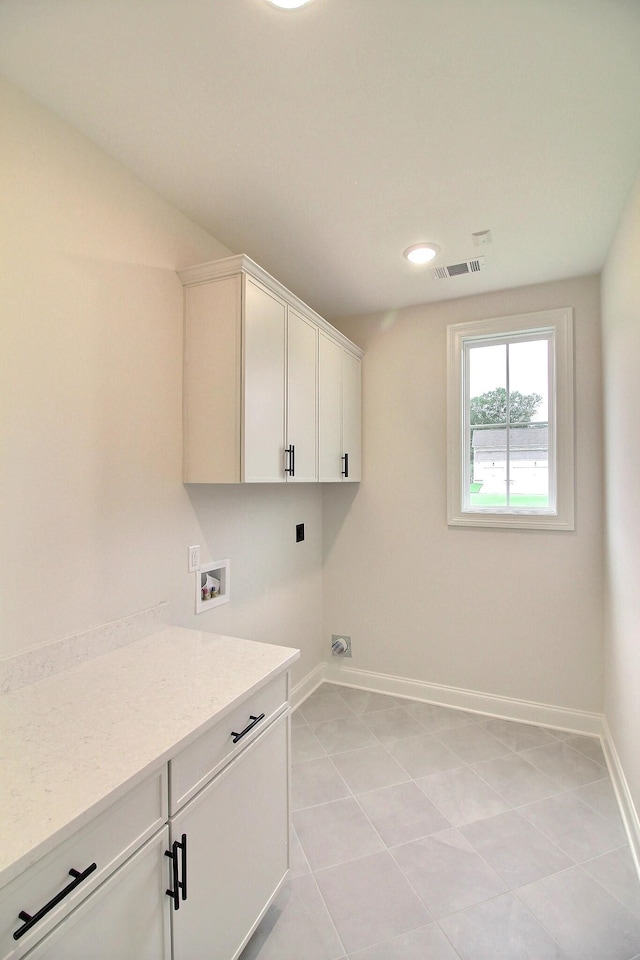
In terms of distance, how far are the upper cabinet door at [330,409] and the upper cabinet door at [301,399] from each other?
7cm

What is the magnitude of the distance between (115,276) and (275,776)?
185 cm

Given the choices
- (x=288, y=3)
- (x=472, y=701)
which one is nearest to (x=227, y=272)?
(x=288, y=3)

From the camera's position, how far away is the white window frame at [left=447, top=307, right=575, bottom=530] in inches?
104

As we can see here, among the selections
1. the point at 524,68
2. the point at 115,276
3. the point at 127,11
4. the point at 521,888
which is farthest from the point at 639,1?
the point at 521,888

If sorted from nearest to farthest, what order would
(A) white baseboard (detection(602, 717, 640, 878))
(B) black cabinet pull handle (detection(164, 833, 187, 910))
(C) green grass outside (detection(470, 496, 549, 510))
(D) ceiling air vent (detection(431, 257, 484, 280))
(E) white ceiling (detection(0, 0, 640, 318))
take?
(B) black cabinet pull handle (detection(164, 833, 187, 910)) < (E) white ceiling (detection(0, 0, 640, 318)) < (A) white baseboard (detection(602, 717, 640, 878)) < (D) ceiling air vent (detection(431, 257, 484, 280)) < (C) green grass outside (detection(470, 496, 549, 510))

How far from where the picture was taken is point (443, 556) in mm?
2963

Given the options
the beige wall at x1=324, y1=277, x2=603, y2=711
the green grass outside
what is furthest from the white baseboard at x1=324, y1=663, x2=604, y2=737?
the green grass outside

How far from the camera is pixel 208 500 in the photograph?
83.5 inches

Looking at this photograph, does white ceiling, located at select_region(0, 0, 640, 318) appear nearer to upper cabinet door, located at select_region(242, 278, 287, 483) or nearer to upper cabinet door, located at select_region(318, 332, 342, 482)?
upper cabinet door, located at select_region(242, 278, 287, 483)

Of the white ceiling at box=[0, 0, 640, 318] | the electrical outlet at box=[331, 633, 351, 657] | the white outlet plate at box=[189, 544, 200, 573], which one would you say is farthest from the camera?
the electrical outlet at box=[331, 633, 351, 657]

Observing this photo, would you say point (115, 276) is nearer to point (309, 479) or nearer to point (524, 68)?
point (309, 479)

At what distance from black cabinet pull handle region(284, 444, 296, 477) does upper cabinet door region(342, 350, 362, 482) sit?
27.2 inches

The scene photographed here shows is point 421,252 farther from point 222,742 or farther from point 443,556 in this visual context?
point 222,742

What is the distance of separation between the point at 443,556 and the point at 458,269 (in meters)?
1.76
